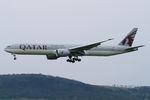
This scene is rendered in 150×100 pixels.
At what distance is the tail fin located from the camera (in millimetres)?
88850

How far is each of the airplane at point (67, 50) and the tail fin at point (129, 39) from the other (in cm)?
375

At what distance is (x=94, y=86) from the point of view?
174625mm

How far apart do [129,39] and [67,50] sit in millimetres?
19095

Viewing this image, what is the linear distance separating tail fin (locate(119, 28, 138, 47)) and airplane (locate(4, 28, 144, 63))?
12.3ft

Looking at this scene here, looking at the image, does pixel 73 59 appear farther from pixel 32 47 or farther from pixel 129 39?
pixel 129 39

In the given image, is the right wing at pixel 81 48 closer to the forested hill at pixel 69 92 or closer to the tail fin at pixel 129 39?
the tail fin at pixel 129 39

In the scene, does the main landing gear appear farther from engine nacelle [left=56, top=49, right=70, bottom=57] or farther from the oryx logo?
the oryx logo

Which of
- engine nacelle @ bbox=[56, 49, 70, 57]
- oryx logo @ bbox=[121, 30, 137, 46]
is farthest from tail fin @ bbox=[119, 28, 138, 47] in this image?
engine nacelle @ bbox=[56, 49, 70, 57]

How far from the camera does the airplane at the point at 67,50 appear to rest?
76.6 m

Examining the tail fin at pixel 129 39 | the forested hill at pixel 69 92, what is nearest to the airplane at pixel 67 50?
the tail fin at pixel 129 39

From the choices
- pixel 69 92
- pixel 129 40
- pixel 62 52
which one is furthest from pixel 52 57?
pixel 69 92

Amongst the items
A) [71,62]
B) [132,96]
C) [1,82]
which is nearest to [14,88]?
[1,82]

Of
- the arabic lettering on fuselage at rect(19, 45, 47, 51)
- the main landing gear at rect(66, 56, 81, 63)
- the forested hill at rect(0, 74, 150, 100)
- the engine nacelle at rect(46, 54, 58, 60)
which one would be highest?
the arabic lettering on fuselage at rect(19, 45, 47, 51)

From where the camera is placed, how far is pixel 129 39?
296 feet
